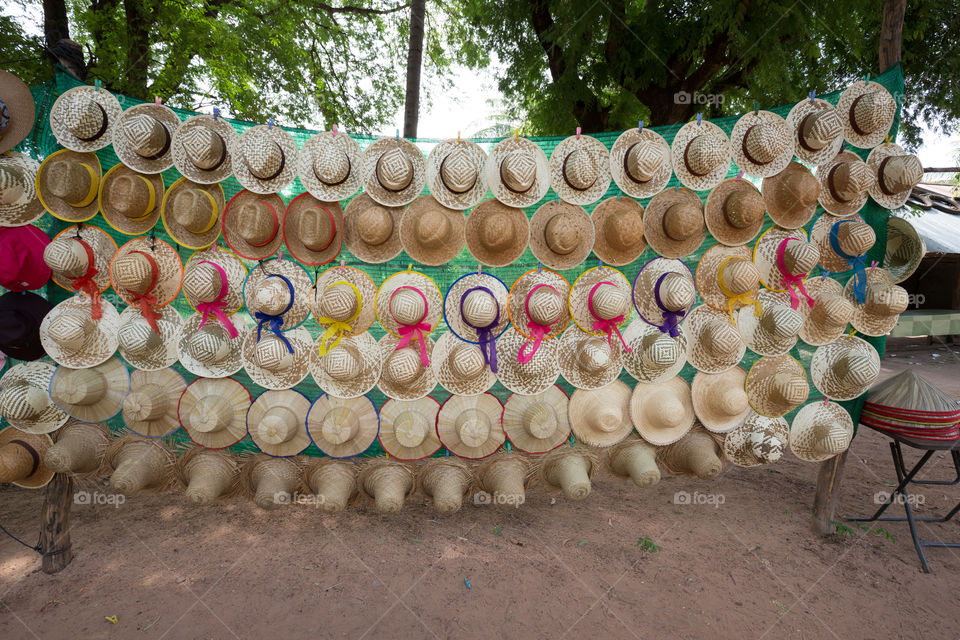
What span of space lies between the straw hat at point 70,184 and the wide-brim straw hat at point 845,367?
4378 mm

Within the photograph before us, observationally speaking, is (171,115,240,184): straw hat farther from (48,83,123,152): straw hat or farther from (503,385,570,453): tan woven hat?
(503,385,570,453): tan woven hat

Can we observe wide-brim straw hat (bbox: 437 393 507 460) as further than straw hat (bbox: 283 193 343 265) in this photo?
Yes

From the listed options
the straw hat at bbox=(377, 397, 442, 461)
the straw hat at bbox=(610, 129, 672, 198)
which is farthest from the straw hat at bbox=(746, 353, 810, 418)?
the straw hat at bbox=(377, 397, 442, 461)

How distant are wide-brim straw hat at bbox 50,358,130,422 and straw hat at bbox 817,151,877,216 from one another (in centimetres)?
427

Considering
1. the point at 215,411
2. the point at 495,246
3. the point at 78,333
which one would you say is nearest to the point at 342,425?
the point at 215,411

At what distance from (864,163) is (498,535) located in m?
3.22

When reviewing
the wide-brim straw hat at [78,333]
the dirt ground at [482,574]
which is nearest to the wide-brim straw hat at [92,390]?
the wide-brim straw hat at [78,333]

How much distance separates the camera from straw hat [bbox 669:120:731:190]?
2.54 meters

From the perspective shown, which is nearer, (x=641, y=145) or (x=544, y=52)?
(x=641, y=145)

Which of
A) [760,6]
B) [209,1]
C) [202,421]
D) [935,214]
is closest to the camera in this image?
[202,421]

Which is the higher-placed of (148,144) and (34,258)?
(148,144)

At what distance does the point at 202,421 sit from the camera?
2.46 m

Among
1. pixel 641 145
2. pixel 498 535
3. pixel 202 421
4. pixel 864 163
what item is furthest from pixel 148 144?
pixel 864 163

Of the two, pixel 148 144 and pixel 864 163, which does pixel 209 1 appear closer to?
pixel 148 144
